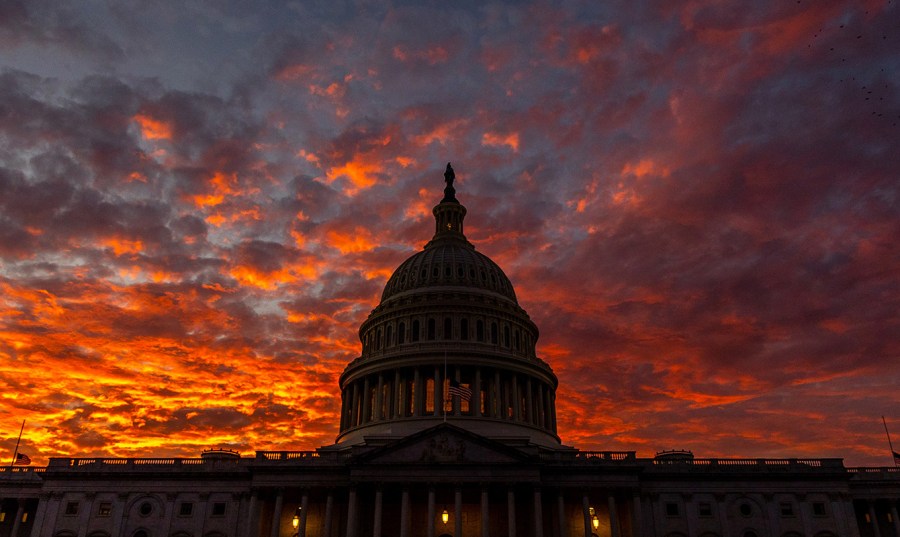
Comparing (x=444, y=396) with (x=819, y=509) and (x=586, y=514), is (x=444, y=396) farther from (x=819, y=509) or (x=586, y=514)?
(x=819, y=509)

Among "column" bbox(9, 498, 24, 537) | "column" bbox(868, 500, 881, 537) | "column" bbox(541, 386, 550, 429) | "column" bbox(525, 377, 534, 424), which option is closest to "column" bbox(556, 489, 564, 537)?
"column" bbox(525, 377, 534, 424)

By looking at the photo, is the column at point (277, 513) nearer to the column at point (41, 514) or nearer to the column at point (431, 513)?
the column at point (431, 513)

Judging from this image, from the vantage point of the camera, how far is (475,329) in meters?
85.7

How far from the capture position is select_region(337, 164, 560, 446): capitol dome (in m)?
77.8

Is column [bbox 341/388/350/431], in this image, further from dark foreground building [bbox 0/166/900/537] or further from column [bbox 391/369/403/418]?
dark foreground building [bbox 0/166/900/537]

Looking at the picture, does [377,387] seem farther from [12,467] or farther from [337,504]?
[12,467]

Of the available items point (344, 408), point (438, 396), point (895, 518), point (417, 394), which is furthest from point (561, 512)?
point (344, 408)

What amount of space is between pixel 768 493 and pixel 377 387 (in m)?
43.5

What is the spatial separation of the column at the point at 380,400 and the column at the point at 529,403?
17352mm

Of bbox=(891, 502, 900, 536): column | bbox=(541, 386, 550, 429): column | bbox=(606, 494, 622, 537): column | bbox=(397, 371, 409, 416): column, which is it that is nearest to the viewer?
bbox=(606, 494, 622, 537): column

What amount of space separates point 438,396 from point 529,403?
1180 centimetres

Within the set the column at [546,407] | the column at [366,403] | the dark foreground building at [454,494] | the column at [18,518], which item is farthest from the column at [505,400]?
the column at [18,518]

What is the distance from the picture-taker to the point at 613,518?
194ft

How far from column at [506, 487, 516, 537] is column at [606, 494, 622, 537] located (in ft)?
28.1
